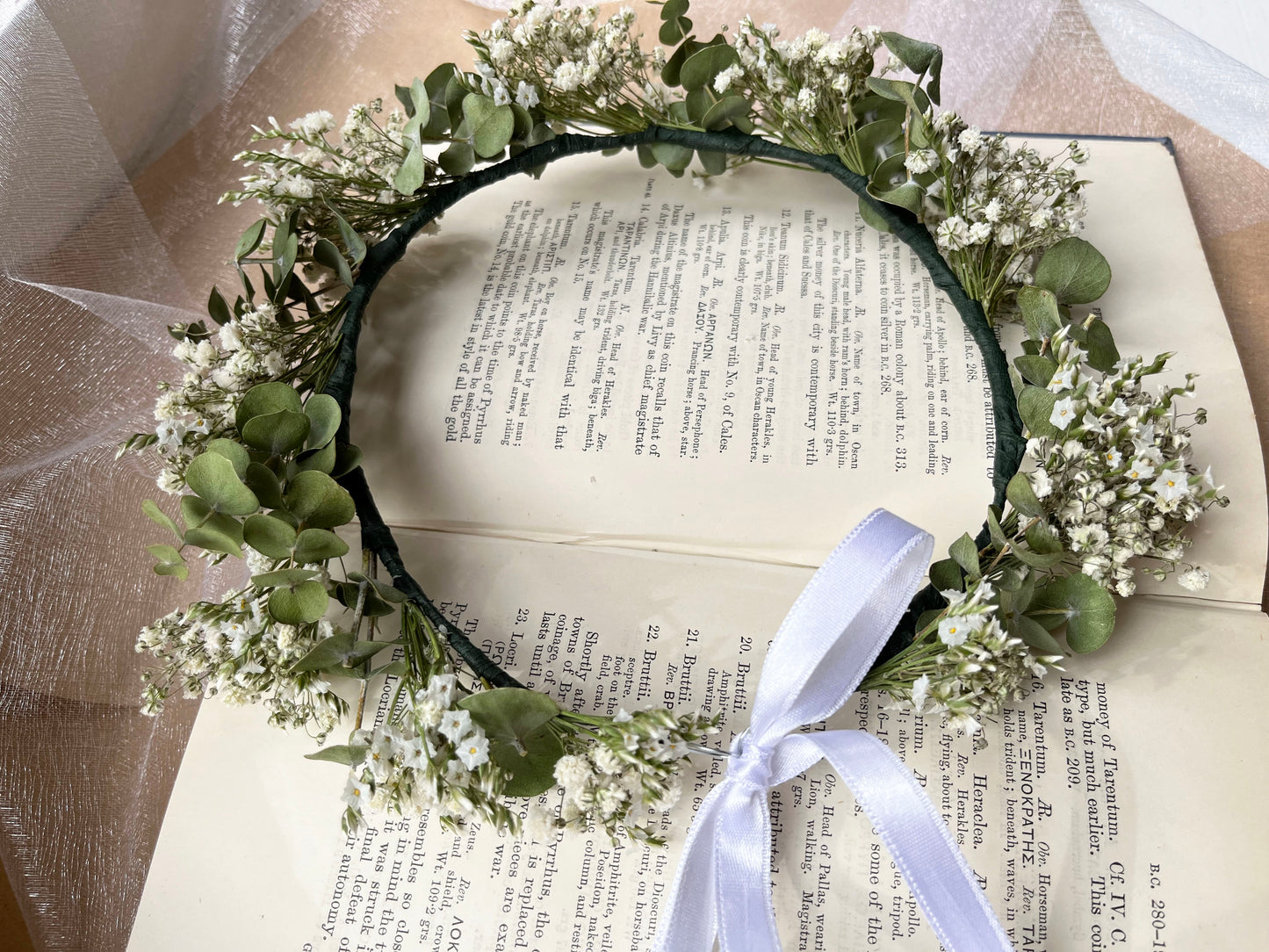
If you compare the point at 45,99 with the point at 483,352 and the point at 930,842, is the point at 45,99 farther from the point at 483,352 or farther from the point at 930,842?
the point at 930,842

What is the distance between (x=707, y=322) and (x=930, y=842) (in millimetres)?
472

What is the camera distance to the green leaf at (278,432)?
2.40ft

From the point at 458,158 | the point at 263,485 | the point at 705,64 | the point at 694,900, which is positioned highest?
the point at 705,64

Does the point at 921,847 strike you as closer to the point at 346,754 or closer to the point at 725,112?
the point at 346,754

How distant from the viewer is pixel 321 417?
2.49 ft

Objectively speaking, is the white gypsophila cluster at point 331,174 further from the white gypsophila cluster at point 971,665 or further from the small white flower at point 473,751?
the white gypsophila cluster at point 971,665

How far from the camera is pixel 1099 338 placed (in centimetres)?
79

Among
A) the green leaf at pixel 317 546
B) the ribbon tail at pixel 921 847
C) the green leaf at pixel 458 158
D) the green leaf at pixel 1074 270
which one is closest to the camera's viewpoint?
the ribbon tail at pixel 921 847

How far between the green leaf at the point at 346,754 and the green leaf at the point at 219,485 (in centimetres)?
18

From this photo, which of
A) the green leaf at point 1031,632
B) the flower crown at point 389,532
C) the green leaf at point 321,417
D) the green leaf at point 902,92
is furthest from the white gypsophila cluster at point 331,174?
the green leaf at point 1031,632

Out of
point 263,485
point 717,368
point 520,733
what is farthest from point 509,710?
point 717,368

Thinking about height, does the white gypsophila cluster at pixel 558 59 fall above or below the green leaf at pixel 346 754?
above

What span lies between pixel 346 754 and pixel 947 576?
1.43 feet

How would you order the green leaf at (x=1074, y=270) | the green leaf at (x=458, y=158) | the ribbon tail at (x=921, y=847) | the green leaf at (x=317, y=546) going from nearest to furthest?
the ribbon tail at (x=921, y=847) < the green leaf at (x=317, y=546) < the green leaf at (x=1074, y=270) < the green leaf at (x=458, y=158)
